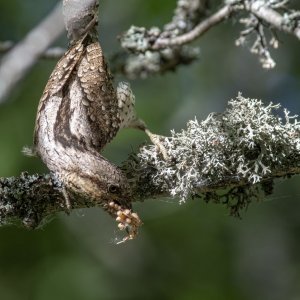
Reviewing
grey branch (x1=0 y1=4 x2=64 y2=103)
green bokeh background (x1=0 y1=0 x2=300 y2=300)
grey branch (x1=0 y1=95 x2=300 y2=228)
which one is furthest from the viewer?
green bokeh background (x1=0 y1=0 x2=300 y2=300)

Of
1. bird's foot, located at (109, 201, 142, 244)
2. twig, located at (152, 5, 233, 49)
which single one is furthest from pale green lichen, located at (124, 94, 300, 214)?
twig, located at (152, 5, 233, 49)

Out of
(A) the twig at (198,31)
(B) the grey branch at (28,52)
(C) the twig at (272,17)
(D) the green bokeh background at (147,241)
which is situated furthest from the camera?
(D) the green bokeh background at (147,241)

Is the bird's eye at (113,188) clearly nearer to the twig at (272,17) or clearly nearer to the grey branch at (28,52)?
the grey branch at (28,52)

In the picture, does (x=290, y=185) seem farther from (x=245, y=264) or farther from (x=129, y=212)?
(x=129, y=212)

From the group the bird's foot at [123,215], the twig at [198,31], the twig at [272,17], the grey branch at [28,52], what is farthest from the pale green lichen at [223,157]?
the twig at [198,31]

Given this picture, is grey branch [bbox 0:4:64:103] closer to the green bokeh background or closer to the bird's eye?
the bird's eye

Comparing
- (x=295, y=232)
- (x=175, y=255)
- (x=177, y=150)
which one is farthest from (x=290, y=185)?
(x=177, y=150)
